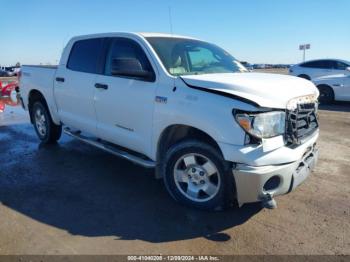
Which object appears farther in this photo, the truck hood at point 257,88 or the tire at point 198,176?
the tire at point 198,176

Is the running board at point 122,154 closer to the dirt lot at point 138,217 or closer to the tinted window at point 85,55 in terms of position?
the dirt lot at point 138,217

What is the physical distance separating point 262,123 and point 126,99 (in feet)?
6.12

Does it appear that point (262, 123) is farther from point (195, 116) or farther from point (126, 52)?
point (126, 52)

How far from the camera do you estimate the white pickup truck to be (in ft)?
11.3

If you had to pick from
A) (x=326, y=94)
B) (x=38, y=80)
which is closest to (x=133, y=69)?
(x=38, y=80)

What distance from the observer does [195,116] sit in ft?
12.0

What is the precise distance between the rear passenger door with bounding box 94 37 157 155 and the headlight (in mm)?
1225

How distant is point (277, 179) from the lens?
3.53 metres

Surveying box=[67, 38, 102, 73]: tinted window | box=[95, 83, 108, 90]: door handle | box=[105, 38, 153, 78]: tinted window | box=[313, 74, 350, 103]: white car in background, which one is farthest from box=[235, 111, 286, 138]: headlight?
box=[313, 74, 350, 103]: white car in background

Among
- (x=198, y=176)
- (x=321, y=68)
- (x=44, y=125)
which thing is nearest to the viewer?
(x=198, y=176)

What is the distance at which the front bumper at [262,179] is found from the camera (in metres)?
3.40

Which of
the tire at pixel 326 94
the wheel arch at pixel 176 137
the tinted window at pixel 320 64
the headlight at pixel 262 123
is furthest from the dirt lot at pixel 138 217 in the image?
the tinted window at pixel 320 64

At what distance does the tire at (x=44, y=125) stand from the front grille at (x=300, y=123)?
470 cm

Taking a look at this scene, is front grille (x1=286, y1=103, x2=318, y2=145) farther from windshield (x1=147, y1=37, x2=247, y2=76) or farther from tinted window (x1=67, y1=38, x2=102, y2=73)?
tinted window (x1=67, y1=38, x2=102, y2=73)
